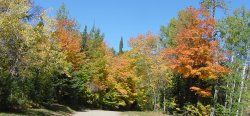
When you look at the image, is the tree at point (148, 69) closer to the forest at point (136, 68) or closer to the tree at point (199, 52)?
the forest at point (136, 68)

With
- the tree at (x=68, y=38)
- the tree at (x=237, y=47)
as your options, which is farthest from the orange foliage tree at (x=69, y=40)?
the tree at (x=237, y=47)

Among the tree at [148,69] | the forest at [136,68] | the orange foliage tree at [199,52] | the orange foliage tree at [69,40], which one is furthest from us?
the tree at [148,69]

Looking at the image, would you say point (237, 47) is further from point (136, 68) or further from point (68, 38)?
point (136, 68)

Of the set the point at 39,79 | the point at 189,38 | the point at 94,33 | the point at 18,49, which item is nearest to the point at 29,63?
the point at 18,49

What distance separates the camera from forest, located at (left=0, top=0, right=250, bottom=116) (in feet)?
77.7

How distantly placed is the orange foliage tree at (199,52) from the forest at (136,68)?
0.09 metres

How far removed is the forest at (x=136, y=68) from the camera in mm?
23688

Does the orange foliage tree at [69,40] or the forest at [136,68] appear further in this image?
the orange foliage tree at [69,40]

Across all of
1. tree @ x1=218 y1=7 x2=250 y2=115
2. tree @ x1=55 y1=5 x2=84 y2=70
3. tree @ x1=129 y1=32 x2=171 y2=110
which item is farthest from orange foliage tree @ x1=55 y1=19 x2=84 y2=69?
tree @ x1=218 y1=7 x2=250 y2=115

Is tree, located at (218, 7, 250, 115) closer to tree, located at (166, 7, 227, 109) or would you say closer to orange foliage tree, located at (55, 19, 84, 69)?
tree, located at (166, 7, 227, 109)

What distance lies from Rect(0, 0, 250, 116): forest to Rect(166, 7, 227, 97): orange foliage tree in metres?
0.09

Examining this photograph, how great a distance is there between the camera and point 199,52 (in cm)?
3366

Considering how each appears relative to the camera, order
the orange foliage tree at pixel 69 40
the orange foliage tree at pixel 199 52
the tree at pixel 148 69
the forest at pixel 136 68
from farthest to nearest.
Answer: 1. the tree at pixel 148 69
2. the orange foliage tree at pixel 69 40
3. the orange foliage tree at pixel 199 52
4. the forest at pixel 136 68

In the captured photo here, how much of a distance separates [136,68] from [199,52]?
2068cm
